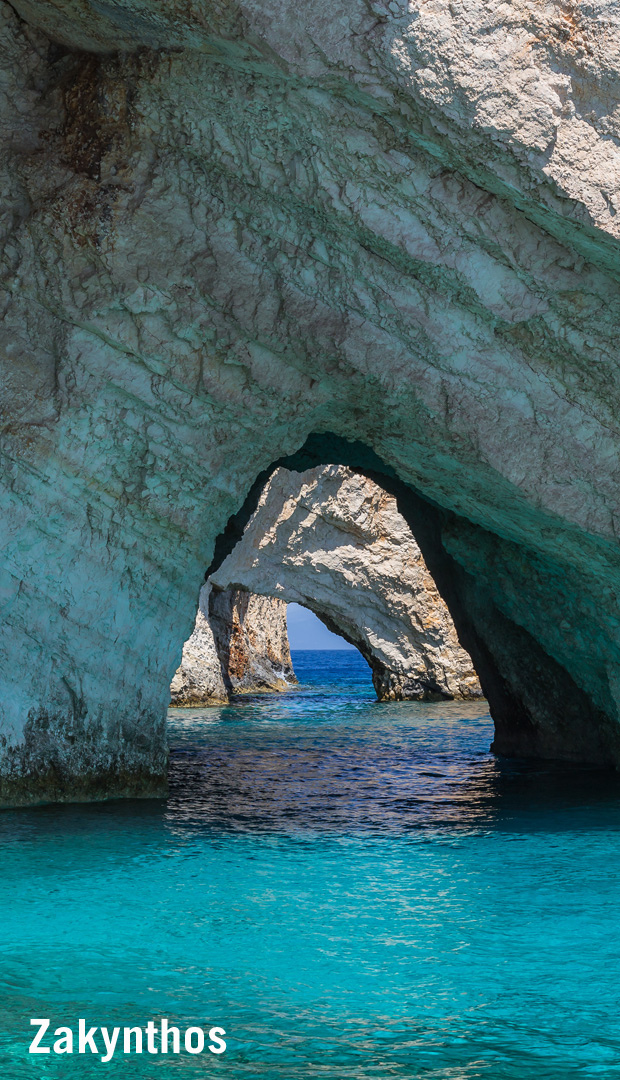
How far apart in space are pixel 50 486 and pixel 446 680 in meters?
17.0

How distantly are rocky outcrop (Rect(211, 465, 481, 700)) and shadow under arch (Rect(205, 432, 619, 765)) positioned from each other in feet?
32.1

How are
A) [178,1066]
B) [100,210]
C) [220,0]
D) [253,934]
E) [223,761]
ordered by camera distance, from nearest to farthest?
[178,1066] < [253,934] < [220,0] < [100,210] < [223,761]

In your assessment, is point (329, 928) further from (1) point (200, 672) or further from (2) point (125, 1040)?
(1) point (200, 672)

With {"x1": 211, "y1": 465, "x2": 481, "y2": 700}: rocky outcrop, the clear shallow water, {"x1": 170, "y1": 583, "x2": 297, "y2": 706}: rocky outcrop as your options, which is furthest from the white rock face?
the clear shallow water

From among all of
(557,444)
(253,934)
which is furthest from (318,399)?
(253,934)

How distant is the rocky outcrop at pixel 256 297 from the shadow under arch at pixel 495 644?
8.27 ft

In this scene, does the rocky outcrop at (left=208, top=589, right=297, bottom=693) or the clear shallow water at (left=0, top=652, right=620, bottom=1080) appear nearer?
the clear shallow water at (left=0, top=652, right=620, bottom=1080)

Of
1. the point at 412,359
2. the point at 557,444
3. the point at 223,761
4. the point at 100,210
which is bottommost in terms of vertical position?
the point at 223,761

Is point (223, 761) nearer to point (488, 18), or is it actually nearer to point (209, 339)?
point (209, 339)

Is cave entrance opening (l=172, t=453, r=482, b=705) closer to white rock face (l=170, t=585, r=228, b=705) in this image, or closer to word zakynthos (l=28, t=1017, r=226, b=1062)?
white rock face (l=170, t=585, r=228, b=705)

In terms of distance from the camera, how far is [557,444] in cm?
852

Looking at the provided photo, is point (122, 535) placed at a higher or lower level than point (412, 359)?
lower

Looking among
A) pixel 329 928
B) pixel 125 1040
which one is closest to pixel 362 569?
pixel 329 928

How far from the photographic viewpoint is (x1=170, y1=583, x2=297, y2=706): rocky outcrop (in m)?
24.4
